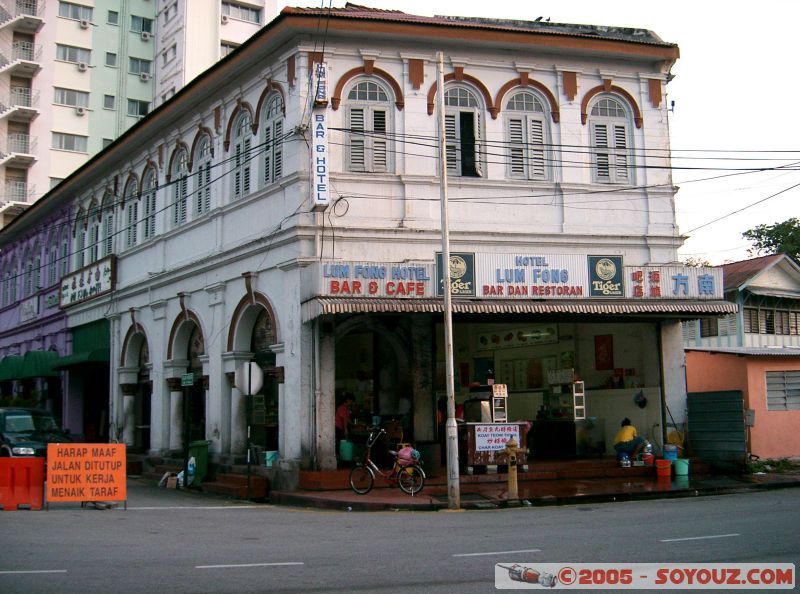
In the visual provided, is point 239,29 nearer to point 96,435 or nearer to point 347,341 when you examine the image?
point 96,435

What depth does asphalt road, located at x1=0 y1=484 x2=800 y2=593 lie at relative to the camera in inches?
377

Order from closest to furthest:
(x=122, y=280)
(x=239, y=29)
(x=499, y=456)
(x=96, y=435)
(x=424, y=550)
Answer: (x=424, y=550), (x=499, y=456), (x=122, y=280), (x=96, y=435), (x=239, y=29)

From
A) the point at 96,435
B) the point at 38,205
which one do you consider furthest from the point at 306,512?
the point at 38,205

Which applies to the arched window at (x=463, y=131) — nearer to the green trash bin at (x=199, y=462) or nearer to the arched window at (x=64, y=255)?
the green trash bin at (x=199, y=462)

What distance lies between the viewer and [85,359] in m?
31.5

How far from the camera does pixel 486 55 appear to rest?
22422 mm

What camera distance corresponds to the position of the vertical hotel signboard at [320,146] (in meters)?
20.4

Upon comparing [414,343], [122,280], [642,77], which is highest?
[642,77]

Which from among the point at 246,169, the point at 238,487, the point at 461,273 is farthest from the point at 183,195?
the point at 461,273

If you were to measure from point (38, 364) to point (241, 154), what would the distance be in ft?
53.9

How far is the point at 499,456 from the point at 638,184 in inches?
304

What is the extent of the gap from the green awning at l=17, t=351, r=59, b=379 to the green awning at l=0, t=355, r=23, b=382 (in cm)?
36

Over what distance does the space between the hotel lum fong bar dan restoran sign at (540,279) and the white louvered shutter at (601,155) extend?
7.31 feet

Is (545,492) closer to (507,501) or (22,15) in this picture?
Result: (507,501)
